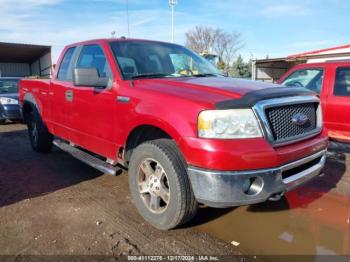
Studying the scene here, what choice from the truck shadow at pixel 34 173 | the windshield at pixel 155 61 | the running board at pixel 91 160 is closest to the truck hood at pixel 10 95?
the truck shadow at pixel 34 173

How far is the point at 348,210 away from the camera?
13.4 feet

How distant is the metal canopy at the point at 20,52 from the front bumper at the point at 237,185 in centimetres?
3181

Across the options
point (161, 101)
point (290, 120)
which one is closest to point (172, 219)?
point (161, 101)

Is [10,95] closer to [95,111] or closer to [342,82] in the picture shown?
[95,111]

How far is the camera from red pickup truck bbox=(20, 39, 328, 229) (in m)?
2.93

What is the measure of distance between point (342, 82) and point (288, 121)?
10.5 feet

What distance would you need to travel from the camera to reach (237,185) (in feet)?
9.53

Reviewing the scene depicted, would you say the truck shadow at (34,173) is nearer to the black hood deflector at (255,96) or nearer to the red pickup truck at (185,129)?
the red pickup truck at (185,129)

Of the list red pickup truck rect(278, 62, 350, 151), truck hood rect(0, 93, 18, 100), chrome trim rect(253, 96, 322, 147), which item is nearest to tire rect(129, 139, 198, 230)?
chrome trim rect(253, 96, 322, 147)

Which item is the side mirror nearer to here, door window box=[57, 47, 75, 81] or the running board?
the running board

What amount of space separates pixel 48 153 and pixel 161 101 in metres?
4.20

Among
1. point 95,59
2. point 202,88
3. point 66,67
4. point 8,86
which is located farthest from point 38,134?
point 8,86

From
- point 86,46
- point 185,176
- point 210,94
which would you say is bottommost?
point 185,176

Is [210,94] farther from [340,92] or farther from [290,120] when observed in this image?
[340,92]
